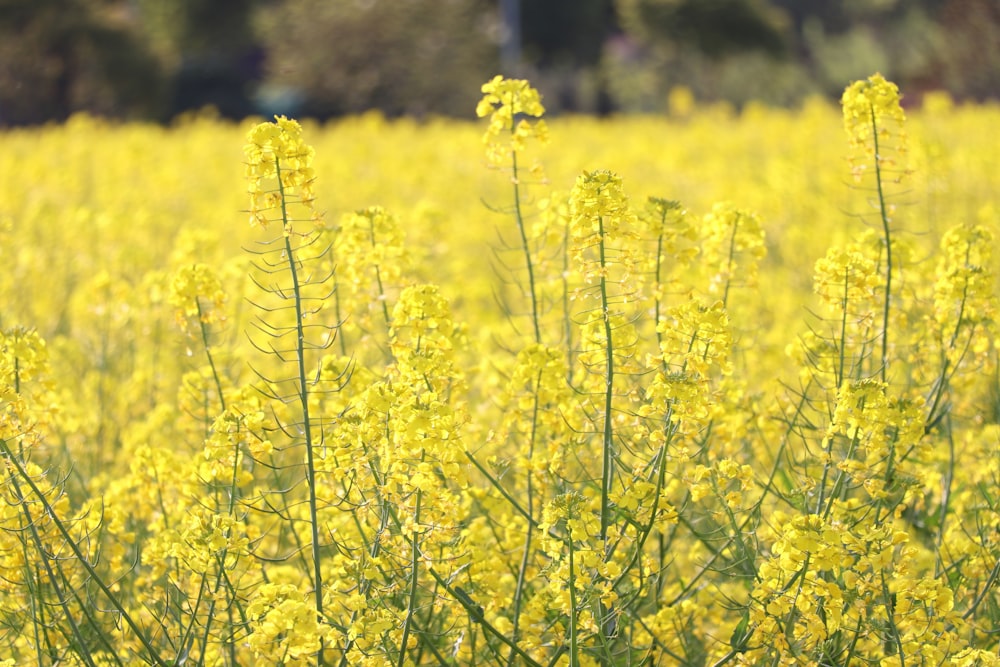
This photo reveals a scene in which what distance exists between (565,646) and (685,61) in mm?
32167

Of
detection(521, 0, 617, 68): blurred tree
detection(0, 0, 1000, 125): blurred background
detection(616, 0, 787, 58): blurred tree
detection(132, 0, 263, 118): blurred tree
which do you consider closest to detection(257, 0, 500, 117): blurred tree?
detection(0, 0, 1000, 125): blurred background

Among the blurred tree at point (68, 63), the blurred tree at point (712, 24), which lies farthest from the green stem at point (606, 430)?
the blurred tree at point (712, 24)

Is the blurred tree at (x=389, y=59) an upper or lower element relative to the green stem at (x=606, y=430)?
upper

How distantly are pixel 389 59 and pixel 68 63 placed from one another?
6.88 meters

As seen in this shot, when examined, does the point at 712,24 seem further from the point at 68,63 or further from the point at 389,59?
the point at 68,63

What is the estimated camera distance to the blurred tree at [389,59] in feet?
88.4

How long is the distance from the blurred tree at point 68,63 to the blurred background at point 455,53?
0.10 feet

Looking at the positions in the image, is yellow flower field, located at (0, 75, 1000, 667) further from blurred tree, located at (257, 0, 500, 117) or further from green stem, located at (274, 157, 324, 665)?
blurred tree, located at (257, 0, 500, 117)

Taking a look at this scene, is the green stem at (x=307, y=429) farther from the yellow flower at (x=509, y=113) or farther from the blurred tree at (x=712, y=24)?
the blurred tree at (x=712, y=24)

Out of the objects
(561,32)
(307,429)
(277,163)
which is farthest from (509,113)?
(561,32)

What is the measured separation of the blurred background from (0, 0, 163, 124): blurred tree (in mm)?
32

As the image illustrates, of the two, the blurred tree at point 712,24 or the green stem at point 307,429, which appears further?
the blurred tree at point 712,24

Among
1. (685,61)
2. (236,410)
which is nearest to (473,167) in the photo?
(236,410)

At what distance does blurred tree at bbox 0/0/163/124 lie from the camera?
23578mm
